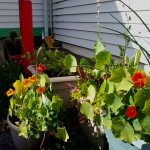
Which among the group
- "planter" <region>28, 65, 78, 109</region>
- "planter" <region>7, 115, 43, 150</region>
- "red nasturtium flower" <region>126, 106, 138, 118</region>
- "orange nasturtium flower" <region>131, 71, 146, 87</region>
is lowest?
"planter" <region>7, 115, 43, 150</region>

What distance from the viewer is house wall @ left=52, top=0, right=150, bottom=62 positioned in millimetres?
2870

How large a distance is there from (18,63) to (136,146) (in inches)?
117

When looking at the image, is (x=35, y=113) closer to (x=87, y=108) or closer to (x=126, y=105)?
(x=87, y=108)

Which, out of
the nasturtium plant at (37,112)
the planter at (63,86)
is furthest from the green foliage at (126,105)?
the planter at (63,86)

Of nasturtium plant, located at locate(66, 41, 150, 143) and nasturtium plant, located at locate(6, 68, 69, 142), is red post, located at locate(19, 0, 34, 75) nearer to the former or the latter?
nasturtium plant, located at locate(6, 68, 69, 142)

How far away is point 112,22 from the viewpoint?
3459mm

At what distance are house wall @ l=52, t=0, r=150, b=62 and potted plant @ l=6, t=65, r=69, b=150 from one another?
84cm

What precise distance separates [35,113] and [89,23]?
112 inches

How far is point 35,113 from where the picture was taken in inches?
68.4

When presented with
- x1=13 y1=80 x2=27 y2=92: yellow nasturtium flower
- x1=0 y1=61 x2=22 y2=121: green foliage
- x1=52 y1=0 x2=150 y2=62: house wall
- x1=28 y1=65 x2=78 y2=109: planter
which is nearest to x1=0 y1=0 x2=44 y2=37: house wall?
x1=52 y1=0 x2=150 y2=62: house wall

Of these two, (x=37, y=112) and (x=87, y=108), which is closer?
(x=87, y=108)

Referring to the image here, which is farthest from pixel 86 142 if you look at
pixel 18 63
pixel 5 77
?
pixel 18 63

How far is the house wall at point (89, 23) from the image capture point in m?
2.87

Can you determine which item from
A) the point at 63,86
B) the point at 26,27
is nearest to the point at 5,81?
the point at 26,27
